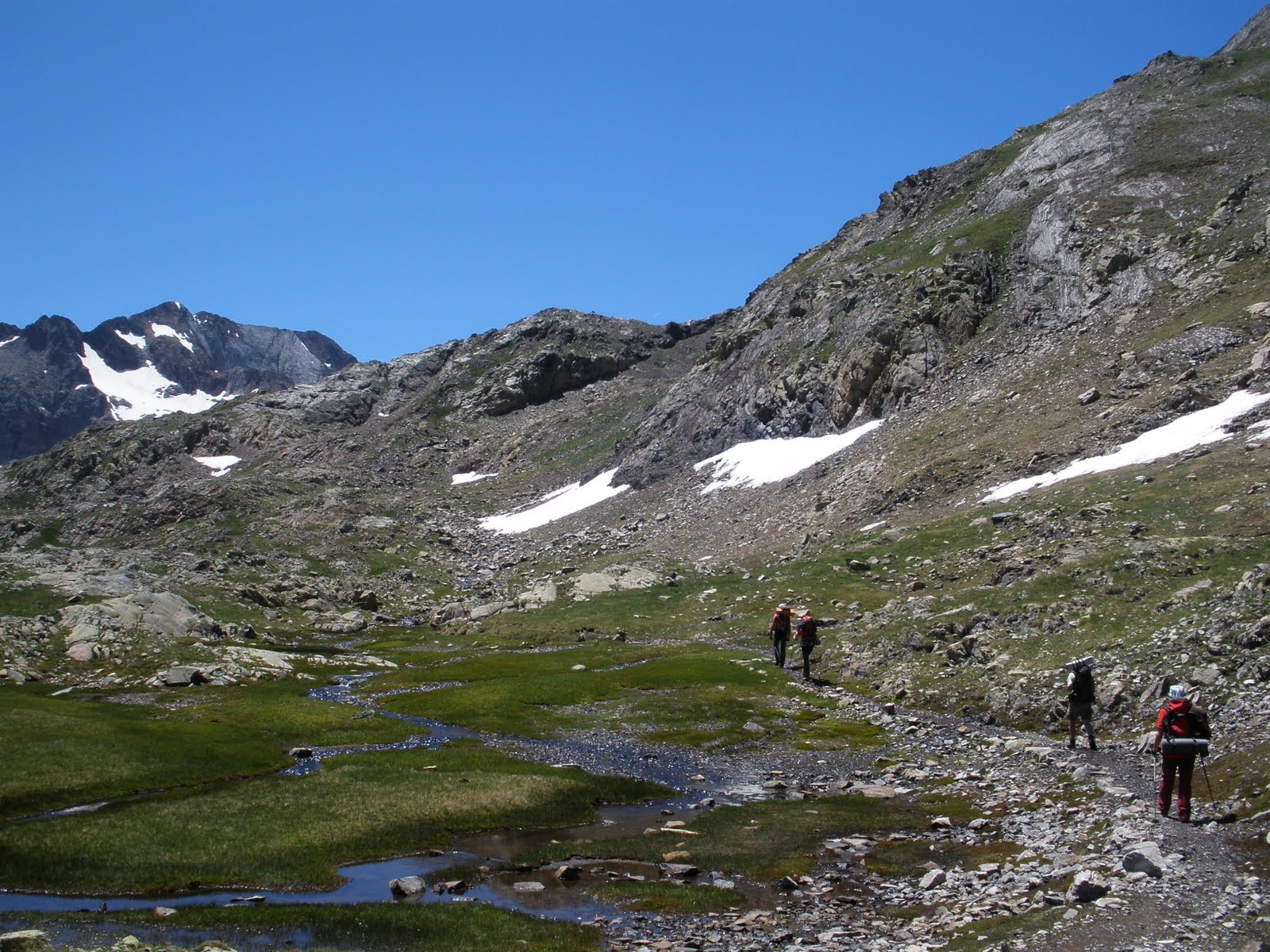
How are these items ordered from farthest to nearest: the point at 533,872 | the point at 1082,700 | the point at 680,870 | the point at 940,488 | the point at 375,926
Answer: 1. the point at 940,488
2. the point at 1082,700
3. the point at 533,872
4. the point at 680,870
5. the point at 375,926

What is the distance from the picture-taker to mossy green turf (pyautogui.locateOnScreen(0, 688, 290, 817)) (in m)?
30.4

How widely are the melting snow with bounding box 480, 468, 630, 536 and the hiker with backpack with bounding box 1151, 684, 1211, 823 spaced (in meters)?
116

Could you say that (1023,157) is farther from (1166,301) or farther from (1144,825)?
(1144,825)

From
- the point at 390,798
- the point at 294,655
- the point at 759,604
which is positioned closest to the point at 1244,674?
the point at 390,798

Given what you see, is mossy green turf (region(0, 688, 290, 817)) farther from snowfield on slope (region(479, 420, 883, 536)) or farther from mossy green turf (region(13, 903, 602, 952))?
snowfield on slope (region(479, 420, 883, 536))

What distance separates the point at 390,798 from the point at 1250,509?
45512 millimetres

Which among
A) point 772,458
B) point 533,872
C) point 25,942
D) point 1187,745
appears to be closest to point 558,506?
point 772,458

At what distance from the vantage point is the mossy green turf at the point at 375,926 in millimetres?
18141

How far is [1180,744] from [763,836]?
11.4 m

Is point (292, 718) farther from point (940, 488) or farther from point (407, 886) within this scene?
point (940, 488)

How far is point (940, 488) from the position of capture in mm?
79375

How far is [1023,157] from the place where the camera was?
13900 centimetres

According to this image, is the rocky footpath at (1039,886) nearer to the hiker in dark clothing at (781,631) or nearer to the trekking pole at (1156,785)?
the trekking pole at (1156,785)

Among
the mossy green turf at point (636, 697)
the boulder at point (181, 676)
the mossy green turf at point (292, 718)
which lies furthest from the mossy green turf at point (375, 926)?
the boulder at point (181, 676)
